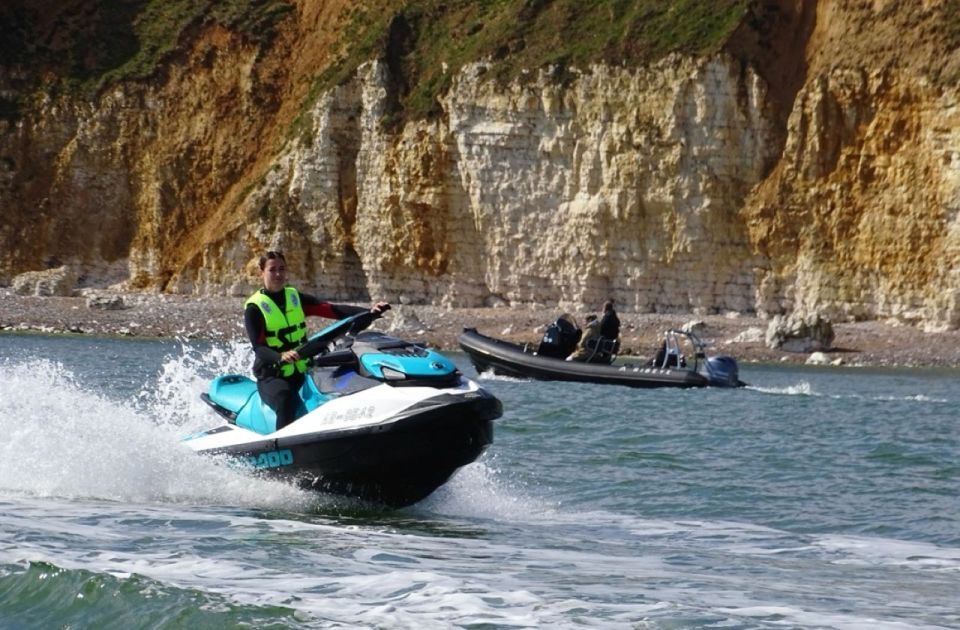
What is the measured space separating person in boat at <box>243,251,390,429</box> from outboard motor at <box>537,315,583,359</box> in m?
14.1

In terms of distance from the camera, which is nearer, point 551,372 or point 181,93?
point 551,372

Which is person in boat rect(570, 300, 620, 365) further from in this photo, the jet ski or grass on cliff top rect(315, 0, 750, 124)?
grass on cliff top rect(315, 0, 750, 124)

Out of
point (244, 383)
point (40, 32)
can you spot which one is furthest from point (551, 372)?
point (40, 32)

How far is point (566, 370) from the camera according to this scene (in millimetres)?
22594

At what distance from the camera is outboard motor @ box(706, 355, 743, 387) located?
21.7 meters

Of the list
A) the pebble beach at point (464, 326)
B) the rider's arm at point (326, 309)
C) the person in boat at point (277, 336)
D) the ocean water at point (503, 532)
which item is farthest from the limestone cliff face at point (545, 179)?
the person in boat at point (277, 336)

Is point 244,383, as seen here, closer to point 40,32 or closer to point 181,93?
point 181,93

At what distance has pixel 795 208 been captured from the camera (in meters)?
35.8

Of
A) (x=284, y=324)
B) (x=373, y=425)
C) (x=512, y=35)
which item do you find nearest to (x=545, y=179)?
(x=512, y=35)

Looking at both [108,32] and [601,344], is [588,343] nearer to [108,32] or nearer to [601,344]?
[601,344]

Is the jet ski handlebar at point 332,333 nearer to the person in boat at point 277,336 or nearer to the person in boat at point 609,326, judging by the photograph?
the person in boat at point 277,336

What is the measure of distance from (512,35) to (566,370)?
742 inches

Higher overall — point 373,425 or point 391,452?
point 373,425

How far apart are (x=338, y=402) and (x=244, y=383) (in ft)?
3.58
